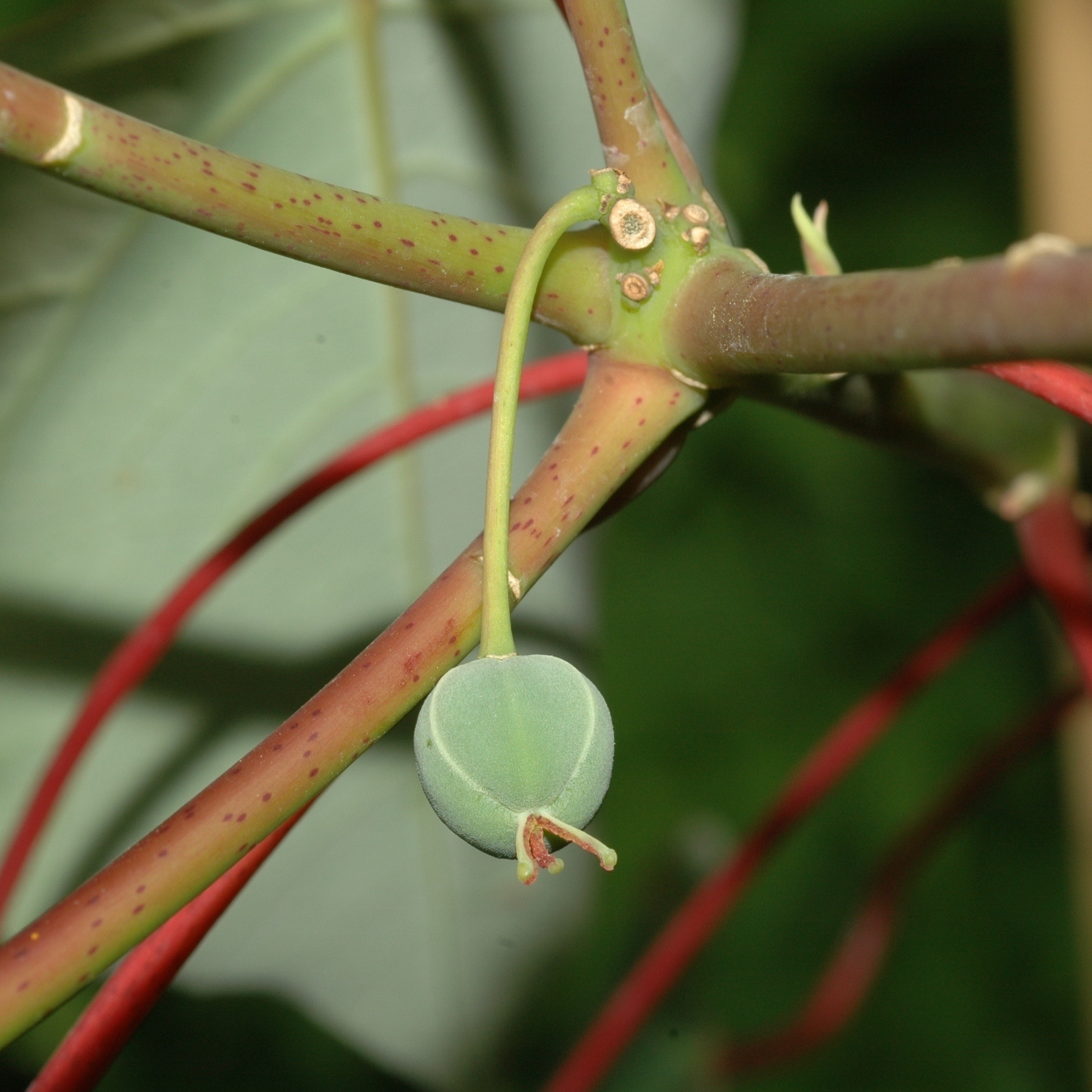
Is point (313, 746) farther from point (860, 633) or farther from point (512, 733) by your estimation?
point (860, 633)

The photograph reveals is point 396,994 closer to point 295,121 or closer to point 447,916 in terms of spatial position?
point 447,916

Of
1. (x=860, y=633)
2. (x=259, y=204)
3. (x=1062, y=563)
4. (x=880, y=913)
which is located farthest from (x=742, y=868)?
(x=860, y=633)

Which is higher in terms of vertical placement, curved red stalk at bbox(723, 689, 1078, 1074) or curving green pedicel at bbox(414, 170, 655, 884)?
curving green pedicel at bbox(414, 170, 655, 884)

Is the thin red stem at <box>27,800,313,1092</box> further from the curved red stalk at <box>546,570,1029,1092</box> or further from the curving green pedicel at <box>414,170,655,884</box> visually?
the curved red stalk at <box>546,570,1029,1092</box>

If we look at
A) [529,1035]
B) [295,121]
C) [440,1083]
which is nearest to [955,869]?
[529,1035]

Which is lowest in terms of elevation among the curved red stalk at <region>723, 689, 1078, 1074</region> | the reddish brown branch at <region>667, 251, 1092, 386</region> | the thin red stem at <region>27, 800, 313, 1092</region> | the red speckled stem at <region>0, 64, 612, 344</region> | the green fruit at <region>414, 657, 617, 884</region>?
the curved red stalk at <region>723, 689, 1078, 1074</region>

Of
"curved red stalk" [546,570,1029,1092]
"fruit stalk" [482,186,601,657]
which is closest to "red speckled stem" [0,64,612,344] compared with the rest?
"fruit stalk" [482,186,601,657]
